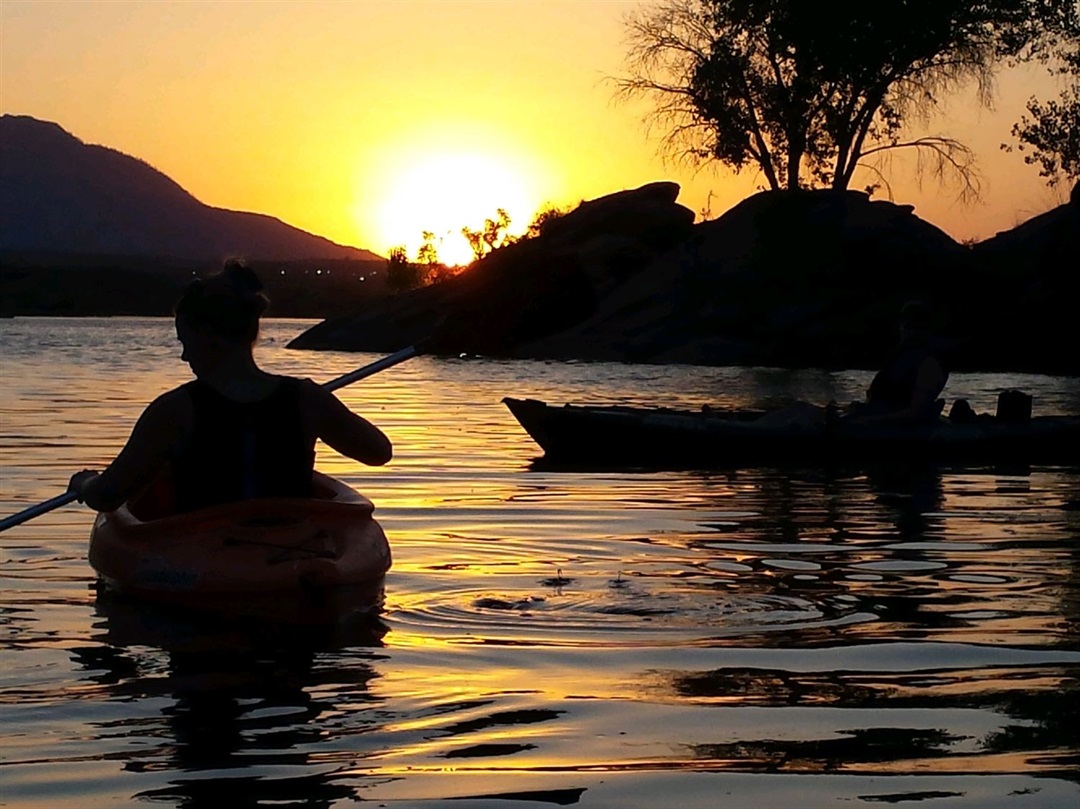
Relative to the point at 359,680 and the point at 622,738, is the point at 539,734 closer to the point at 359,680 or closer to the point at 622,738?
the point at 622,738

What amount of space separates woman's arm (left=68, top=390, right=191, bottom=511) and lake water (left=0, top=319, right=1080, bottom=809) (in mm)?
554

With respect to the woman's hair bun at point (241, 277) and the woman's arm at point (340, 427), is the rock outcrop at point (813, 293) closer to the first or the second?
the woman's arm at point (340, 427)

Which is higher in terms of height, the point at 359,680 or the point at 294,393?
the point at 294,393

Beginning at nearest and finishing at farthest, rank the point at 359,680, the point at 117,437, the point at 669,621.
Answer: the point at 359,680
the point at 669,621
the point at 117,437

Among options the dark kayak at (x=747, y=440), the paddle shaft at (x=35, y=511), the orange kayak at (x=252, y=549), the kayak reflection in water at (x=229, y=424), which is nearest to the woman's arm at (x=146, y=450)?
the kayak reflection in water at (x=229, y=424)

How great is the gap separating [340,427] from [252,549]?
58 centimetres

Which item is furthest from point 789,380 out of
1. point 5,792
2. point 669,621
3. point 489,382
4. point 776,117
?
point 5,792

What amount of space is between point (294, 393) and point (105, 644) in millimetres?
1164

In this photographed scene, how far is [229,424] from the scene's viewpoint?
6.92 m

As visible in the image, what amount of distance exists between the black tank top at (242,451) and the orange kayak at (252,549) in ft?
0.45

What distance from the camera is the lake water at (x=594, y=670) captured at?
461 cm

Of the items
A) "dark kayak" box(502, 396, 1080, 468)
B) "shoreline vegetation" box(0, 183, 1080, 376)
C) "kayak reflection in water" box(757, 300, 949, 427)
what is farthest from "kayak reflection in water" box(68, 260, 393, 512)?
"shoreline vegetation" box(0, 183, 1080, 376)

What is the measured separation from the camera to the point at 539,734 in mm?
5176

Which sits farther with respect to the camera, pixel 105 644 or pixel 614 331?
pixel 614 331
